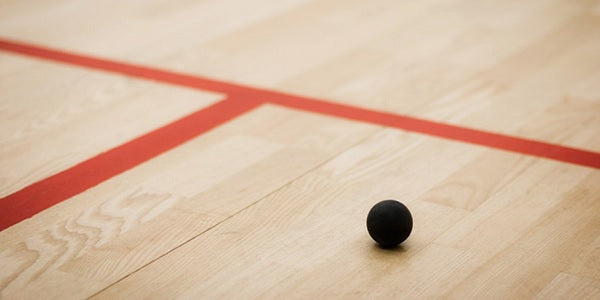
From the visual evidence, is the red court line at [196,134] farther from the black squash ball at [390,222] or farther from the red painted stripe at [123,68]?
the black squash ball at [390,222]

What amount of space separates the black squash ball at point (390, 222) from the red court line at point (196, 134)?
0.58m

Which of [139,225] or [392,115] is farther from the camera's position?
[392,115]

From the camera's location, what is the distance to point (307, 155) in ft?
6.79

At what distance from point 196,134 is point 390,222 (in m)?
0.79

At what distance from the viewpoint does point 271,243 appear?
169cm

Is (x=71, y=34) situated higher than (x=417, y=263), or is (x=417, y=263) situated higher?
(x=71, y=34)

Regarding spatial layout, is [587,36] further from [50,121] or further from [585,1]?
[50,121]

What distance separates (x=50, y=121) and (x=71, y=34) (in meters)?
0.75

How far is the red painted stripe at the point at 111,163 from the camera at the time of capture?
74.3 inches

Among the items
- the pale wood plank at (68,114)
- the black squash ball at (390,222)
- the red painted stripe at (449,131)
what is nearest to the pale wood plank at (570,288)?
the black squash ball at (390,222)

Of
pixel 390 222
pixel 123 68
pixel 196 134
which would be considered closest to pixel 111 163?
pixel 196 134

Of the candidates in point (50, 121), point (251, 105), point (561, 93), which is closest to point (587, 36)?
point (561, 93)

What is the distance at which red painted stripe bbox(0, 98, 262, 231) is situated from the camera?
1888 millimetres

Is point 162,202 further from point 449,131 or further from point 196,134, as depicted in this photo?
point 449,131
